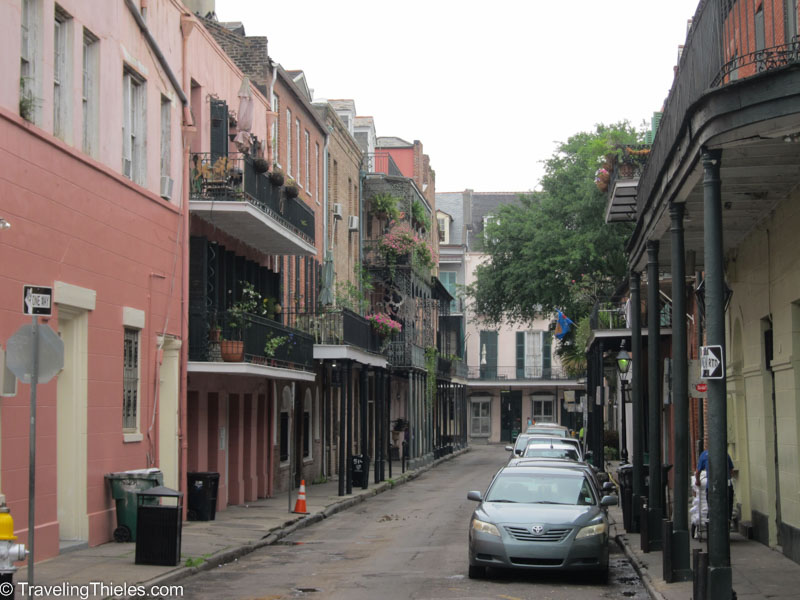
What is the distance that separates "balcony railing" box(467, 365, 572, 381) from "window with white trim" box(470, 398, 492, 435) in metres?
1.64

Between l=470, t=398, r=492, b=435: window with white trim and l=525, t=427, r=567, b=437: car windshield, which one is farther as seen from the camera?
l=470, t=398, r=492, b=435: window with white trim

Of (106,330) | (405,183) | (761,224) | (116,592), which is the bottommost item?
(116,592)

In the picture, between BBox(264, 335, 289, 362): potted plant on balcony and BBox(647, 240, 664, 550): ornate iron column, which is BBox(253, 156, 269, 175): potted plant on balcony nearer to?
BBox(264, 335, 289, 362): potted plant on balcony

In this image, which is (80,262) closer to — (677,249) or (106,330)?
(106,330)

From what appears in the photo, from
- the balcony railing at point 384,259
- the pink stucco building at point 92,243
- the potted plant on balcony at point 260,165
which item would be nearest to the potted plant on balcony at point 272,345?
the pink stucco building at point 92,243

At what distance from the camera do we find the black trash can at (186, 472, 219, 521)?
775 inches

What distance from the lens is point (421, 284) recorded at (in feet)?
148

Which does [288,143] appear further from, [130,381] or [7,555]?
[7,555]

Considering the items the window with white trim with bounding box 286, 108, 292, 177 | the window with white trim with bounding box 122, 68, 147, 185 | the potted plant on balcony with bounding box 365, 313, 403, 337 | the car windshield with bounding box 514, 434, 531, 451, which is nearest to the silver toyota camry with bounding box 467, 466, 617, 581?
the window with white trim with bounding box 122, 68, 147, 185

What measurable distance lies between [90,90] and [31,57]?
1.99 metres

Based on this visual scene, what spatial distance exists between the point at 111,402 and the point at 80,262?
96.4 inches

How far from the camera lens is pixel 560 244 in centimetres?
4394

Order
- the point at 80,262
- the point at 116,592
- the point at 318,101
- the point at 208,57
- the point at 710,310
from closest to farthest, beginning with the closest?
the point at 710,310, the point at 116,592, the point at 80,262, the point at 208,57, the point at 318,101

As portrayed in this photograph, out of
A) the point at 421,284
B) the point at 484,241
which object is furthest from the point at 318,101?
the point at 484,241
